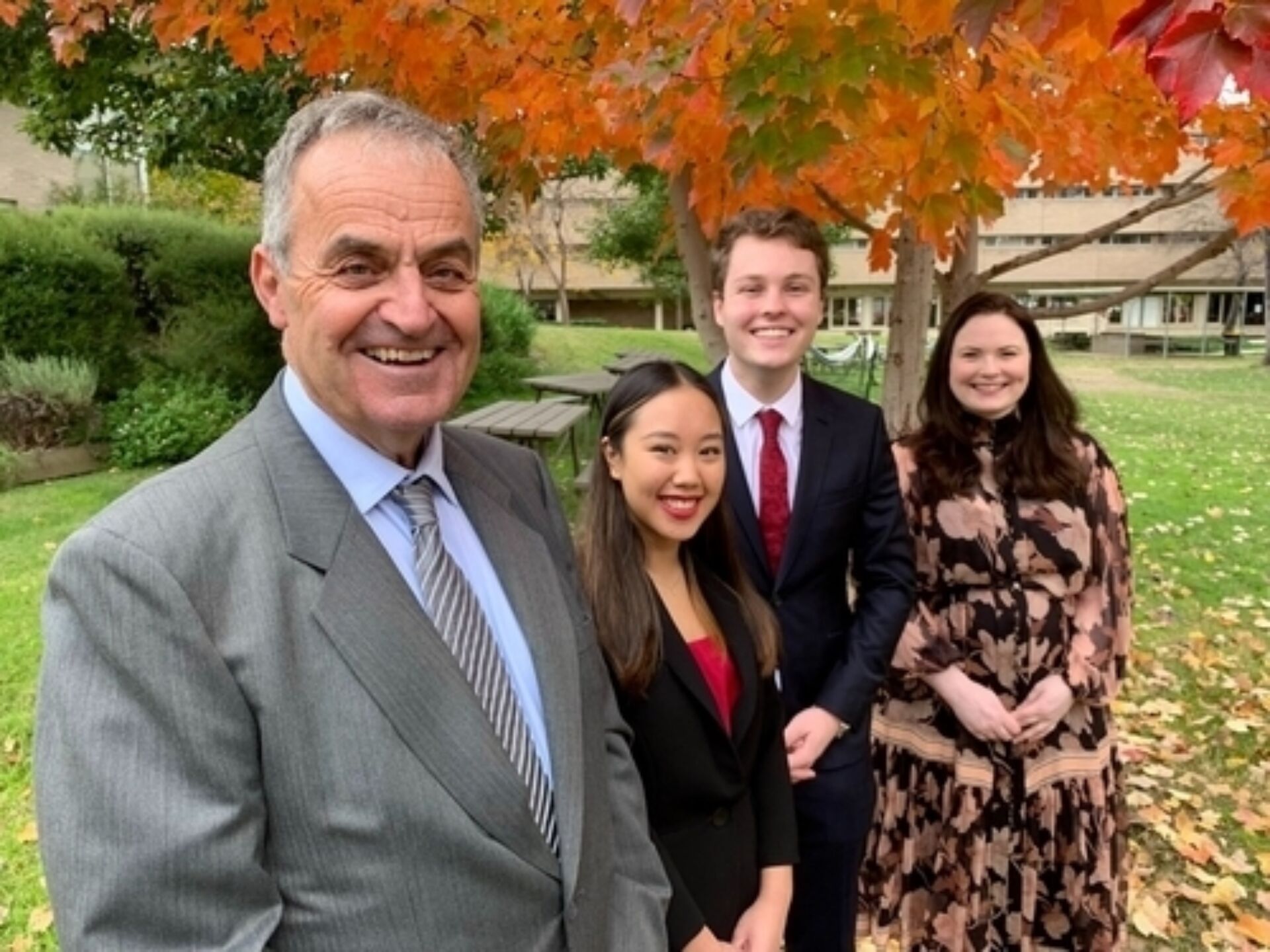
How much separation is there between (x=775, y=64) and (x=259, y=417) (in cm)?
171

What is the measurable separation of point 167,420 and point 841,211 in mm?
8574

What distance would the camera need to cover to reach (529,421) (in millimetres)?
8078

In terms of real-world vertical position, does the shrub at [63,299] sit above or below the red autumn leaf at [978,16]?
below

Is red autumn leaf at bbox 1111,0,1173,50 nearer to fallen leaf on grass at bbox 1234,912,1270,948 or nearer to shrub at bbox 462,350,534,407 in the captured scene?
fallen leaf on grass at bbox 1234,912,1270,948

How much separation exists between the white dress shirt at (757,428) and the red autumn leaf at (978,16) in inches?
36.2

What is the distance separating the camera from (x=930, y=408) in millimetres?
2768

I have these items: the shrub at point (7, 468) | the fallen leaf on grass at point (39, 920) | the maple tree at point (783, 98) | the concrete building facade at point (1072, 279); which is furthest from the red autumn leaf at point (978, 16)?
the concrete building facade at point (1072, 279)

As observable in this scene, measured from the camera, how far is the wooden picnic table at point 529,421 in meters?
7.58

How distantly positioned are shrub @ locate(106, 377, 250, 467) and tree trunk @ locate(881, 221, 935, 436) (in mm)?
7806

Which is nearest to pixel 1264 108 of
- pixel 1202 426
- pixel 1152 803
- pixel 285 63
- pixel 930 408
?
pixel 930 408

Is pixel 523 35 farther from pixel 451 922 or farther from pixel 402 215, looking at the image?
pixel 451 922

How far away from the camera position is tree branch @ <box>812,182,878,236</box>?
11.3 ft

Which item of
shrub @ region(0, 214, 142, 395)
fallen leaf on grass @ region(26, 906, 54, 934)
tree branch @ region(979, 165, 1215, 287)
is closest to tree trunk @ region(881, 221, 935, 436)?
tree branch @ region(979, 165, 1215, 287)

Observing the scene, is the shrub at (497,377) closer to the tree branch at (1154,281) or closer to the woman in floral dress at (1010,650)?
the tree branch at (1154,281)
